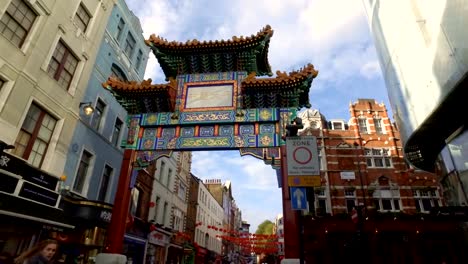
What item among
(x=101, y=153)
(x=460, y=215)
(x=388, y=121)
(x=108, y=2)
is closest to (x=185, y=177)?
(x=101, y=153)

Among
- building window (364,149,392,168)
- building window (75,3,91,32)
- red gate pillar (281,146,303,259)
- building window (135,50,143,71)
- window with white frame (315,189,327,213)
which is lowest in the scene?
red gate pillar (281,146,303,259)

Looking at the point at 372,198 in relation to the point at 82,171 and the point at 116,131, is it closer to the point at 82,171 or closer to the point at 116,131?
the point at 116,131

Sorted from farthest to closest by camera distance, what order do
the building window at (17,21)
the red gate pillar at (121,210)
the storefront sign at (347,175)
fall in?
the storefront sign at (347,175)
the building window at (17,21)
the red gate pillar at (121,210)

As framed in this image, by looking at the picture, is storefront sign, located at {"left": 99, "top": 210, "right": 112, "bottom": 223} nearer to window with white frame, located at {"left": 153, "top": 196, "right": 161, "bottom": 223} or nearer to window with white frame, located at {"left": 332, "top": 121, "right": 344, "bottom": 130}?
window with white frame, located at {"left": 153, "top": 196, "right": 161, "bottom": 223}

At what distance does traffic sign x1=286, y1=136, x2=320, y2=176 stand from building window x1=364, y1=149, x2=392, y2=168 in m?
21.0

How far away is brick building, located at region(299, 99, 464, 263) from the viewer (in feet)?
61.0

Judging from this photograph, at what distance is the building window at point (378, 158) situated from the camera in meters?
25.9

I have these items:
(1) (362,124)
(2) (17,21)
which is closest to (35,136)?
(2) (17,21)

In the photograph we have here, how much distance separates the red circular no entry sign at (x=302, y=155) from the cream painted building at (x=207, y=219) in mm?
29985

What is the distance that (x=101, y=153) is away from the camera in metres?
14.3

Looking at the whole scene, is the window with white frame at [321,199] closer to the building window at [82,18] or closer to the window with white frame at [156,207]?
the window with white frame at [156,207]

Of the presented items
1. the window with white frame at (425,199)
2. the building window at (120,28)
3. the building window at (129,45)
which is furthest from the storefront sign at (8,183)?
the window with white frame at (425,199)

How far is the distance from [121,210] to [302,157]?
22.3 ft

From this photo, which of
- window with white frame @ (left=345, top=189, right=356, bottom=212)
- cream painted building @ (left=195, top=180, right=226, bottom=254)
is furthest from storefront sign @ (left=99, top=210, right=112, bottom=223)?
cream painted building @ (left=195, top=180, right=226, bottom=254)
